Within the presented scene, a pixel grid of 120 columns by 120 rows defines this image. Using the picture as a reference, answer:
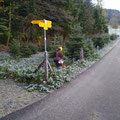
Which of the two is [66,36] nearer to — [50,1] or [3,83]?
[50,1]

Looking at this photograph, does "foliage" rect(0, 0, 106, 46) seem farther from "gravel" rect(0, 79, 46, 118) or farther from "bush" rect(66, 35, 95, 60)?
"gravel" rect(0, 79, 46, 118)

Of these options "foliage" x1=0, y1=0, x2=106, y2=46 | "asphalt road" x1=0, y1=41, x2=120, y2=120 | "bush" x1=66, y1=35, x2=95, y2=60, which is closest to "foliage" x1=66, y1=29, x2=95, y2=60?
"bush" x1=66, y1=35, x2=95, y2=60

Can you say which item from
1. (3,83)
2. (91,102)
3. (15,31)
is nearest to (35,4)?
(15,31)

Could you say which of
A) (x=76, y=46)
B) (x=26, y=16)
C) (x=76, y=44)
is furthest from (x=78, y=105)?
(x=26, y=16)

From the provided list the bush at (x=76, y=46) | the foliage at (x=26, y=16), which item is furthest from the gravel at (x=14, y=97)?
the foliage at (x=26, y=16)

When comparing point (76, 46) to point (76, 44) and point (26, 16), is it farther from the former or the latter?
point (26, 16)

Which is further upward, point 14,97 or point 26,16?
point 26,16

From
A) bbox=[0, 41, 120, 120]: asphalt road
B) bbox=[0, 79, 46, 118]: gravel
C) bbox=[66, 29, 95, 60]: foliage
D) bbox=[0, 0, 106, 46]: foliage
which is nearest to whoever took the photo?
bbox=[0, 41, 120, 120]: asphalt road

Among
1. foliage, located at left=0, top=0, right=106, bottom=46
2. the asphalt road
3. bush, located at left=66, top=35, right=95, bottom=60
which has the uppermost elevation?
foliage, located at left=0, top=0, right=106, bottom=46

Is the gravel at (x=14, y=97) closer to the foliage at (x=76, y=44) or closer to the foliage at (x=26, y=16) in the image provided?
the foliage at (x=76, y=44)

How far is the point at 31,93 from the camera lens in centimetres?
537

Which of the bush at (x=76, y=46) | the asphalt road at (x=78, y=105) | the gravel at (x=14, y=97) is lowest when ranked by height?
the asphalt road at (x=78, y=105)

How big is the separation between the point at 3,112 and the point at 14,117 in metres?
0.44

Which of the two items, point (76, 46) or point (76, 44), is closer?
point (76, 44)
